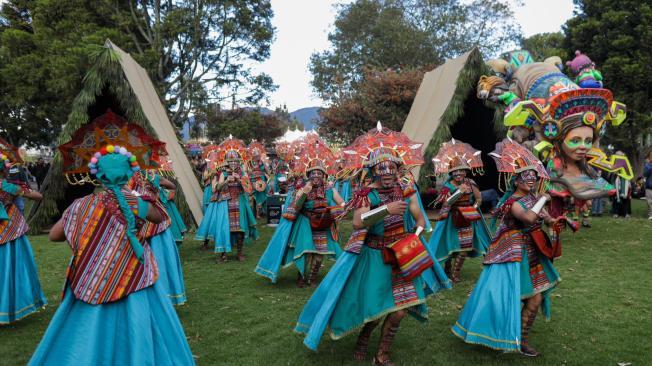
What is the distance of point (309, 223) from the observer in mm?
7965

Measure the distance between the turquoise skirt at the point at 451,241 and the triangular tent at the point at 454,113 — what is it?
563 cm

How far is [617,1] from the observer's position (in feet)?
61.7

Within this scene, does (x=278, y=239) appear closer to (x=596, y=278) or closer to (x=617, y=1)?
(x=596, y=278)

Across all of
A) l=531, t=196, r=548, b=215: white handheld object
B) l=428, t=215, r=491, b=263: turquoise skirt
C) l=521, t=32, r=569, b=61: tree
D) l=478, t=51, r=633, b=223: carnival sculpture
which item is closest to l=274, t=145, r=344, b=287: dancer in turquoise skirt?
l=428, t=215, r=491, b=263: turquoise skirt

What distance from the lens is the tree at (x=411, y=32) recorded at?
34062 millimetres

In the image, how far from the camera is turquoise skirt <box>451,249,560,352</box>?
4.60m

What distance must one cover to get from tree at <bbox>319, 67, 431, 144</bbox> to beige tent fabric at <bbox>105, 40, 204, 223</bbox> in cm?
1032

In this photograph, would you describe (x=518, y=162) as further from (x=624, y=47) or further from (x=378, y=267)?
(x=624, y=47)

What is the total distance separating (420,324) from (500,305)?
5.13 ft

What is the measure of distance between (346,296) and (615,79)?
19.3m

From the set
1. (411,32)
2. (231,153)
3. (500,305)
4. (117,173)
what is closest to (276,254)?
(231,153)

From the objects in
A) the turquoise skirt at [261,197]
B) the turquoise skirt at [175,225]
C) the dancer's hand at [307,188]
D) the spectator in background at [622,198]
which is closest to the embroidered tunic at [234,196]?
the turquoise skirt at [175,225]

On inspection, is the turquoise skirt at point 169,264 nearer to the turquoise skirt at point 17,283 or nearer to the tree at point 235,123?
the turquoise skirt at point 17,283

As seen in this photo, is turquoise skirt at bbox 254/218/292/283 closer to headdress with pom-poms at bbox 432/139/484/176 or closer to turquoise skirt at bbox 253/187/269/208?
headdress with pom-poms at bbox 432/139/484/176
